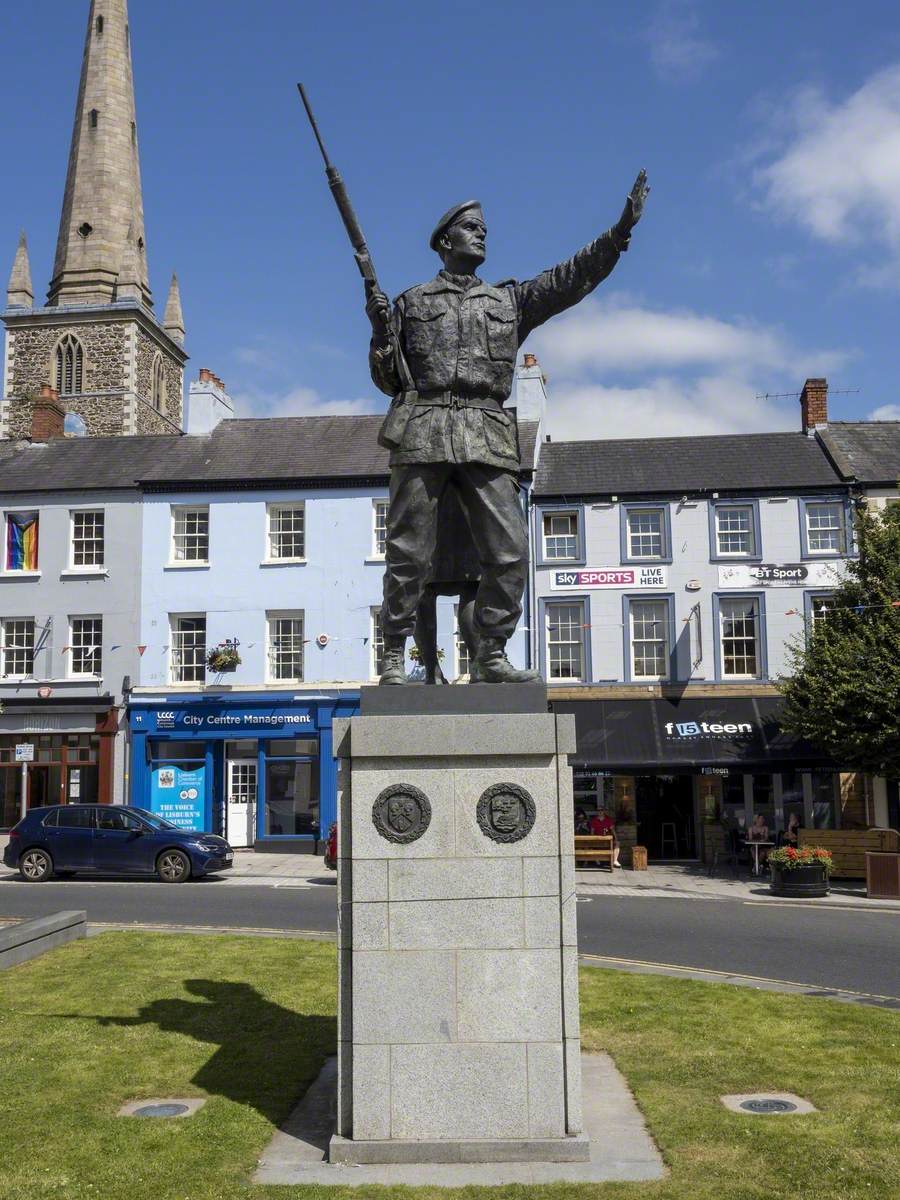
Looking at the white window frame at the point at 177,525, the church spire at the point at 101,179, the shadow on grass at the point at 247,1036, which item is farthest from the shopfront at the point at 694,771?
the church spire at the point at 101,179

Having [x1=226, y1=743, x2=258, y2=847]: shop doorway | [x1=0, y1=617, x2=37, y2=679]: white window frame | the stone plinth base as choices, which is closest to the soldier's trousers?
the stone plinth base

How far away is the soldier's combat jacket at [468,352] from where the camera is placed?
7770 mm

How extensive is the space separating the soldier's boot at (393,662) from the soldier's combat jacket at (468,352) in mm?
1246

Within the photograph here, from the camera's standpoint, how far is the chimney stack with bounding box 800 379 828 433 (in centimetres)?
3306

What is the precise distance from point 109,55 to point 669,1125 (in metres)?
83.0

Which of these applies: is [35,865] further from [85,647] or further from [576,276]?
[576,276]

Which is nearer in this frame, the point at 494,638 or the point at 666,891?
the point at 494,638

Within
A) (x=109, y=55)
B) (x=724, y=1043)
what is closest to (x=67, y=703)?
(x=724, y=1043)

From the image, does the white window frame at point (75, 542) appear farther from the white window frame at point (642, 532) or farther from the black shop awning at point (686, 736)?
the white window frame at point (642, 532)

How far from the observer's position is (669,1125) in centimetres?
727

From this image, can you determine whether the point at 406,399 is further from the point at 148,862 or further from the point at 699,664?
the point at 699,664

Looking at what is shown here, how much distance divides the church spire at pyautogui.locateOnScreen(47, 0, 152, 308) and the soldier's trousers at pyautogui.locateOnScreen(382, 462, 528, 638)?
230 feet

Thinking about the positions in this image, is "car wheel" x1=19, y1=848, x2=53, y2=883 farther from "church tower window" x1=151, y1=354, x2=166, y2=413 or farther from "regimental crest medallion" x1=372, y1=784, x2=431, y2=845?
"church tower window" x1=151, y1=354, x2=166, y2=413

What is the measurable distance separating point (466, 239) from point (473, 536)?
2.13m
